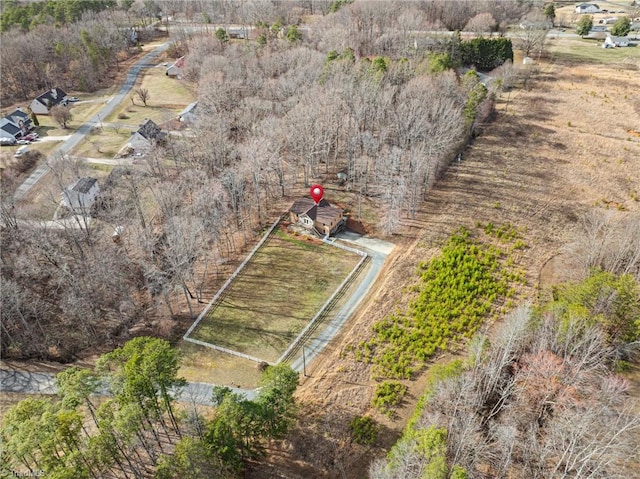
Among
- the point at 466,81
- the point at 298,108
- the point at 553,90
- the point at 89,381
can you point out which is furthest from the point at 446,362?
the point at 553,90

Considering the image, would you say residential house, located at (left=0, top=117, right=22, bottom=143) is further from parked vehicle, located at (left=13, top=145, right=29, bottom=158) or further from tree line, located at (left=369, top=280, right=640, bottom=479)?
tree line, located at (left=369, top=280, right=640, bottom=479)

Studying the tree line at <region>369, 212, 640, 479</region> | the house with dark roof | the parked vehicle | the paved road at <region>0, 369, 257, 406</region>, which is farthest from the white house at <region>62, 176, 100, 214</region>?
the house with dark roof

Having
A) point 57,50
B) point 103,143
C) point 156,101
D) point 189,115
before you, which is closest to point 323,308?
point 189,115

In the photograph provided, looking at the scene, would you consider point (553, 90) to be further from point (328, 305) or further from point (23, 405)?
point (23, 405)

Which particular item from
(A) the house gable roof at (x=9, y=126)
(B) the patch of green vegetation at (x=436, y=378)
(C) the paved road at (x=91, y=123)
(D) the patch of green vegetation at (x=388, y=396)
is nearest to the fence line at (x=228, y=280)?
(D) the patch of green vegetation at (x=388, y=396)

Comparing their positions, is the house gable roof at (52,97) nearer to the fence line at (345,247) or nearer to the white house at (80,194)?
the white house at (80,194)
